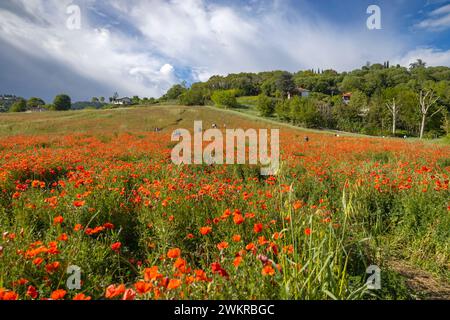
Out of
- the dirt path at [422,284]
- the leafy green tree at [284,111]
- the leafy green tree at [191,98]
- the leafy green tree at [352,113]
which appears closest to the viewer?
the dirt path at [422,284]

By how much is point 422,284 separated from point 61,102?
13418 cm

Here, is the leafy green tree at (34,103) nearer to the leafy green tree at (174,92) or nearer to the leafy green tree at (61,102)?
the leafy green tree at (61,102)

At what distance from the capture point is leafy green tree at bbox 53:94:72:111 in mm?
108750

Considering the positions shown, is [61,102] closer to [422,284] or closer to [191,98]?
[191,98]

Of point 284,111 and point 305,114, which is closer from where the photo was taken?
point 305,114

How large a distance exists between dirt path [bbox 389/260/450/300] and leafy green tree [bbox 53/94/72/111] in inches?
5209

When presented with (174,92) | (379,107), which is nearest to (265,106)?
(379,107)

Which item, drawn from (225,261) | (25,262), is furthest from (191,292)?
(25,262)

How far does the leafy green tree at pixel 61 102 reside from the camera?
10875 cm

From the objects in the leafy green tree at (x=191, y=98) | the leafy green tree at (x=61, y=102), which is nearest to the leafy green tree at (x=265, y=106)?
the leafy green tree at (x=191, y=98)

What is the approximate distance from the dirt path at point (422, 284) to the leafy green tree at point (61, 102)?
132319 mm

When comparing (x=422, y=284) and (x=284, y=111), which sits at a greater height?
(x=284, y=111)

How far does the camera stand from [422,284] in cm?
295
